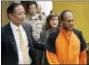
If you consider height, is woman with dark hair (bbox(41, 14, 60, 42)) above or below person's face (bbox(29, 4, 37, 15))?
below

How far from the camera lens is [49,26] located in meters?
1.26

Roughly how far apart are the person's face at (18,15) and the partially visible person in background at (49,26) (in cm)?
12

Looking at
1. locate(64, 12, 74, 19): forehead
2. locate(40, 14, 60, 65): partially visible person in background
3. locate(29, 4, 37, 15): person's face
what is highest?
locate(29, 4, 37, 15): person's face

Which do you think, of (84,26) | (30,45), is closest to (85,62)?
(84,26)

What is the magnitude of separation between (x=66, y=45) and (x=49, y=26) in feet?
0.42

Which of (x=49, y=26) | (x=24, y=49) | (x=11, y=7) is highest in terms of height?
(x=11, y=7)

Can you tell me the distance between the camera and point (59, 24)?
1.25 m

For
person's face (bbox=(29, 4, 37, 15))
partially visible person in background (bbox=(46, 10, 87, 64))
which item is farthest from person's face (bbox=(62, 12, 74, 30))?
person's face (bbox=(29, 4, 37, 15))

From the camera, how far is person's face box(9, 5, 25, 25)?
124 centimetres

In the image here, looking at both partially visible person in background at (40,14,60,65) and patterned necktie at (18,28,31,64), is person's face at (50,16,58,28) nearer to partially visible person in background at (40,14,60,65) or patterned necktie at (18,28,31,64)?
partially visible person in background at (40,14,60,65)

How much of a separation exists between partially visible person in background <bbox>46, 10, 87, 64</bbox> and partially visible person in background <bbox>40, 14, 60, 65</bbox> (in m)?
0.02

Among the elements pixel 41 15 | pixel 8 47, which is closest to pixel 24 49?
pixel 8 47

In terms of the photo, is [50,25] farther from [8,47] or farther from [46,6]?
[8,47]

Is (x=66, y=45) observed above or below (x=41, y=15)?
below
